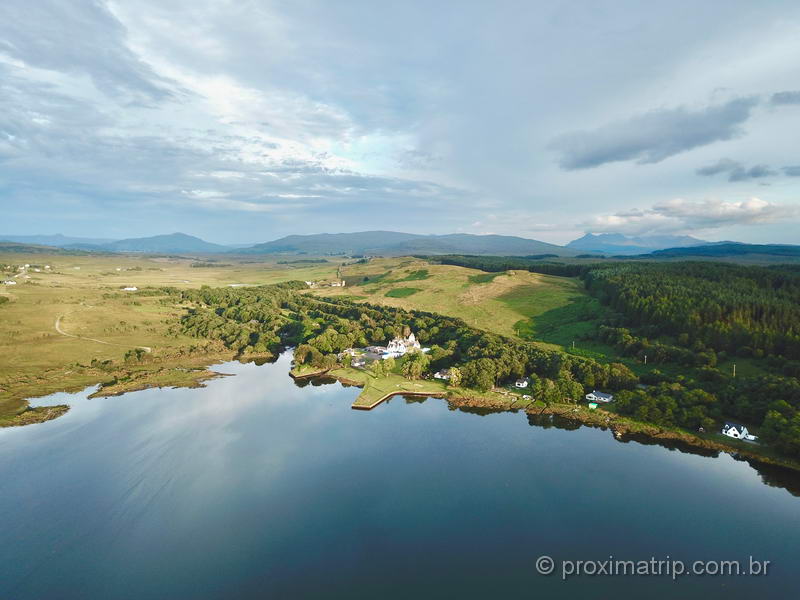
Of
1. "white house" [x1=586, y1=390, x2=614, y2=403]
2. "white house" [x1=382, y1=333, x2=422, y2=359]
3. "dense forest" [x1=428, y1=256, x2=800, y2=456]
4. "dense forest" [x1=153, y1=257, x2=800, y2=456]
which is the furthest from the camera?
"white house" [x1=382, y1=333, x2=422, y2=359]

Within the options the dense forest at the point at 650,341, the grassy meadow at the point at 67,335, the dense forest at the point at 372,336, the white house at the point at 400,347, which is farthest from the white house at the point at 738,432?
the grassy meadow at the point at 67,335

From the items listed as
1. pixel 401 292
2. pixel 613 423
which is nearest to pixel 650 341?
pixel 613 423

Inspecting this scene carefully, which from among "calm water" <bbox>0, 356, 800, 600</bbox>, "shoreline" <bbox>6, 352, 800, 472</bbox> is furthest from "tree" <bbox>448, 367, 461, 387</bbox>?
"calm water" <bbox>0, 356, 800, 600</bbox>

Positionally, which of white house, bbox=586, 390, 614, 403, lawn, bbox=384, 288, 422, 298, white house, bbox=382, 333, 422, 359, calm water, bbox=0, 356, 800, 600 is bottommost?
calm water, bbox=0, 356, 800, 600

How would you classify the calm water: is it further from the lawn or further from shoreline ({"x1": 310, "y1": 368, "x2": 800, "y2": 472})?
the lawn

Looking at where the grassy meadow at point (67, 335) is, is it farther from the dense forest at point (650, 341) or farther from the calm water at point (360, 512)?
the calm water at point (360, 512)

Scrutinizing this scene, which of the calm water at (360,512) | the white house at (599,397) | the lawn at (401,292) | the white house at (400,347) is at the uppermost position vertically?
the lawn at (401,292)
